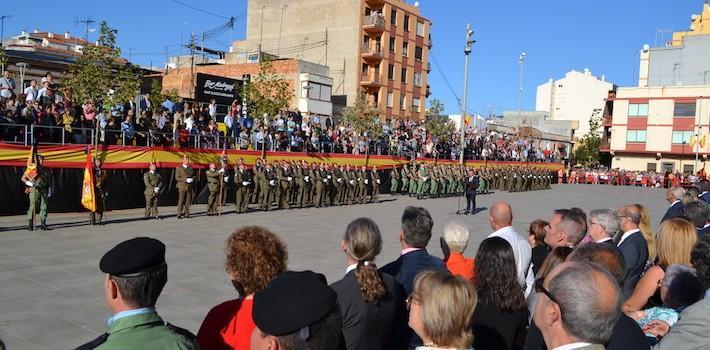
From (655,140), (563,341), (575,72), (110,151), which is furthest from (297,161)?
(575,72)

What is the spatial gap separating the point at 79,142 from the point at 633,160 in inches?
2536

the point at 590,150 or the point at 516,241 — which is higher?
the point at 590,150

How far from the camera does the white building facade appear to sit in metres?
92.3

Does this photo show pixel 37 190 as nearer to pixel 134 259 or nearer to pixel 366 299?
pixel 366 299

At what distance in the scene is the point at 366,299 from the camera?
12.4 feet

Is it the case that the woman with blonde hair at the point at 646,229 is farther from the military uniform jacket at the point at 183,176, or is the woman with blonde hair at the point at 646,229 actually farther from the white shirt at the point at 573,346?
the military uniform jacket at the point at 183,176

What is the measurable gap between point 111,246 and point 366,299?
10.7m

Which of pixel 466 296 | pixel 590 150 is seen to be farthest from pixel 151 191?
pixel 590 150

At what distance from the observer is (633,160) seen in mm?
67938

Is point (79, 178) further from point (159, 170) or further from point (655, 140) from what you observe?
point (655, 140)

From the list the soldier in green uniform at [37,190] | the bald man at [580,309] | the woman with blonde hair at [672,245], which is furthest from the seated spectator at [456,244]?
the soldier in green uniform at [37,190]

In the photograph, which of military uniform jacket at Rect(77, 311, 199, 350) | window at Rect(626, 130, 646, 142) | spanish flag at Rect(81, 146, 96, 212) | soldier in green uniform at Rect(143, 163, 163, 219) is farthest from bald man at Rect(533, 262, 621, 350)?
window at Rect(626, 130, 646, 142)

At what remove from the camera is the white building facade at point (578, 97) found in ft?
303

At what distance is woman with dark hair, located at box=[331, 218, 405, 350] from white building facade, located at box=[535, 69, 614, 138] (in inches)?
3682
